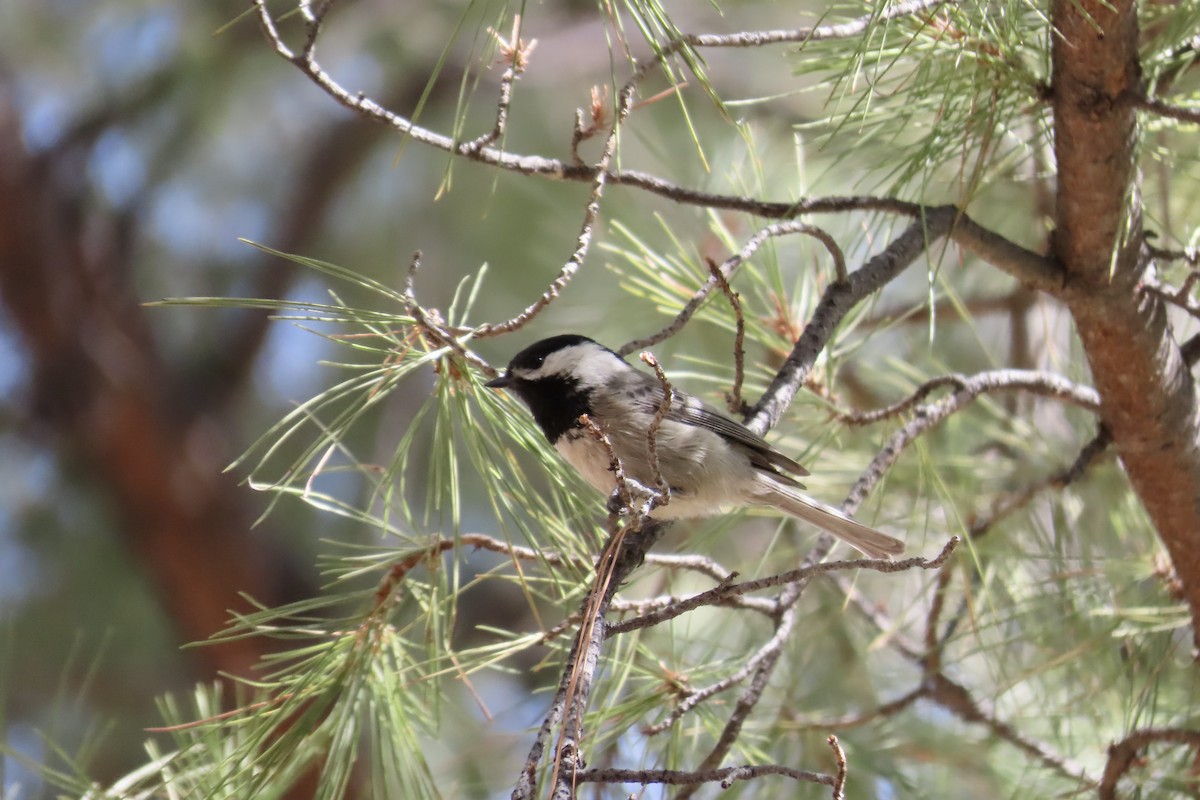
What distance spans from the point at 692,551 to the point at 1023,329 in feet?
3.73

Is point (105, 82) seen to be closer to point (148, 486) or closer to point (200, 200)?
point (200, 200)

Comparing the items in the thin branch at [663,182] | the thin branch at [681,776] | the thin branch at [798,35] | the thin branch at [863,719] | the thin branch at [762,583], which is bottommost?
the thin branch at [863,719]

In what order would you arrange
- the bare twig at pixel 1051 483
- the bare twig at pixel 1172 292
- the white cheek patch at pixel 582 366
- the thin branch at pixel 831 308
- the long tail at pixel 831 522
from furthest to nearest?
the white cheek patch at pixel 582 366 < the long tail at pixel 831 522 < the bare twig at pixel 1051 483 < the bare twig at pixel 1172 292 < the thin branch at pixel 831 308

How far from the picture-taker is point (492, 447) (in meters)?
1.65

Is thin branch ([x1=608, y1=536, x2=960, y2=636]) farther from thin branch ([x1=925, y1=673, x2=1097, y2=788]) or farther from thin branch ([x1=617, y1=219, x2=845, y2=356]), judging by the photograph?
thin branch ([x1=925, y1=673, x2=1097, y2=788])

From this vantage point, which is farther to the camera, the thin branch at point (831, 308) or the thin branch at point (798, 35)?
the thin branch at point (831, 308)

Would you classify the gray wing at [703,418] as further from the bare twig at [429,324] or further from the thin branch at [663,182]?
the bare twig at [429,324]

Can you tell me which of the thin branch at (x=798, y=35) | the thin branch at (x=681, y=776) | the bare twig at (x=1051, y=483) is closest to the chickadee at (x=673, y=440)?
the bare twig at (x=1051, y=483)

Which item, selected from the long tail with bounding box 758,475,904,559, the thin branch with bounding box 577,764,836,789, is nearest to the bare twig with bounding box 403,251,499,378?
the thin branch with bounding box 577,764,836,789

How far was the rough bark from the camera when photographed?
58.1 inches

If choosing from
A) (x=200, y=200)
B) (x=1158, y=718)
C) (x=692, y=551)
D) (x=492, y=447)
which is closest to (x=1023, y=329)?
(x=1158, y=718)

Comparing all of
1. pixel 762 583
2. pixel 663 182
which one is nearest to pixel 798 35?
pixel 663 182

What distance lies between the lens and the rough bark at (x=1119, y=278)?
1.48 metres

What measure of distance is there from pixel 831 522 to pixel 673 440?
34cm
